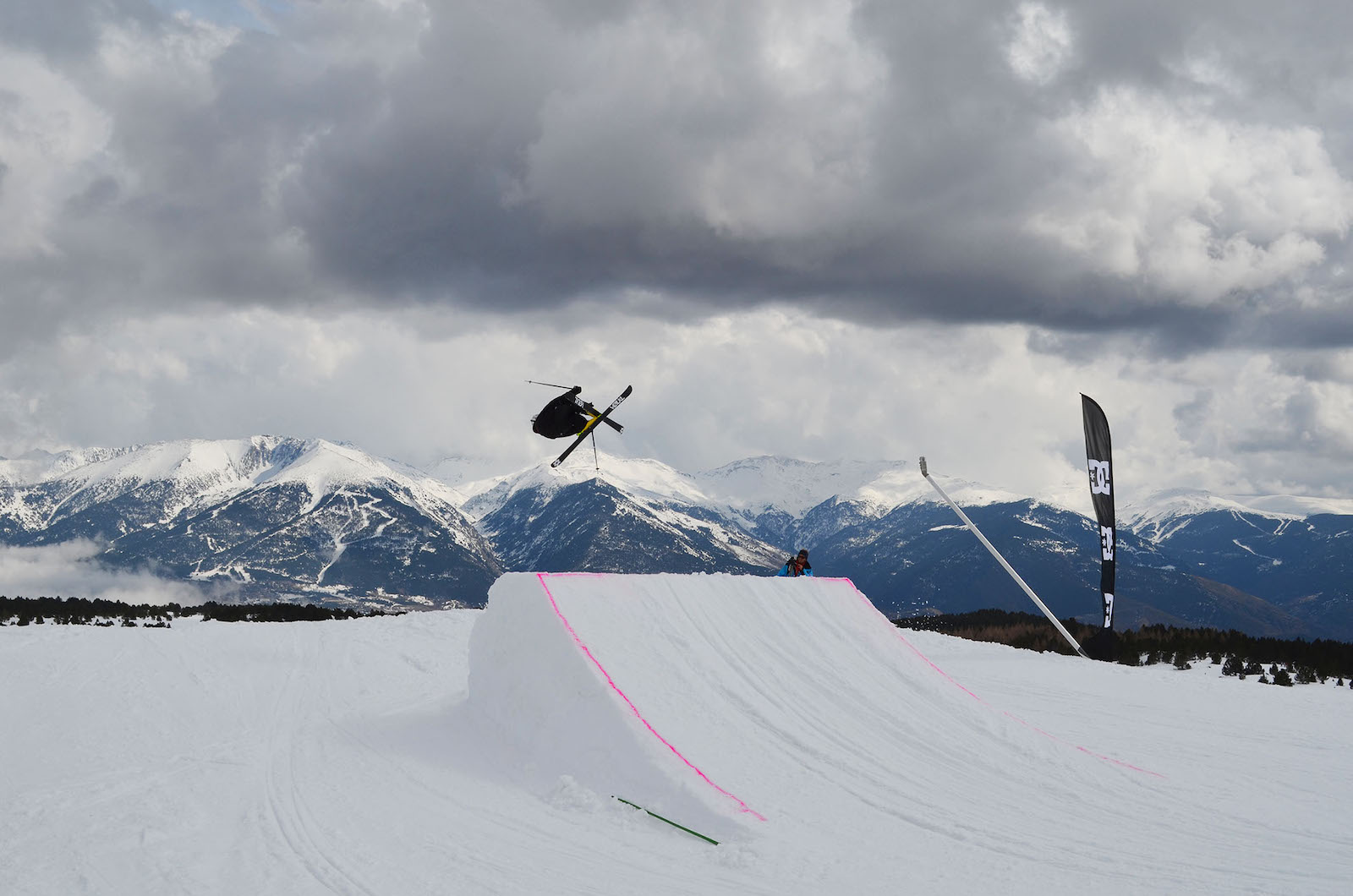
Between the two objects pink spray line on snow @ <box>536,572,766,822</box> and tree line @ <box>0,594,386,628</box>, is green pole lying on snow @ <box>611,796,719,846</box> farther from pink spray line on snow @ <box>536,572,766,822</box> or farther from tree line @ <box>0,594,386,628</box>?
tree line @ <box>0,594,386,628</box>

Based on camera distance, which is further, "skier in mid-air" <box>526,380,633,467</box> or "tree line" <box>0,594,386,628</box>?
"tree line" <box>0,594,386,628</box>

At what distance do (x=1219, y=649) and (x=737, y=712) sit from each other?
2128 centimetres

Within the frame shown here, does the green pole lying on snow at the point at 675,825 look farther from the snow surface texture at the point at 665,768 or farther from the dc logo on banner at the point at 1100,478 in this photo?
the dc logo on banner at the point at 1100,478

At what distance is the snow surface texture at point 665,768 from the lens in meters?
10.2

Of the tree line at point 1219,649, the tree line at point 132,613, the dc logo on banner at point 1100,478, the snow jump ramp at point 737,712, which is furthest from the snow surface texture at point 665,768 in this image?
the tree line at point 132,613

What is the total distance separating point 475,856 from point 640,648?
A: 626 centimetres

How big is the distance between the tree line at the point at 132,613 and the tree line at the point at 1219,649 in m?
25.7

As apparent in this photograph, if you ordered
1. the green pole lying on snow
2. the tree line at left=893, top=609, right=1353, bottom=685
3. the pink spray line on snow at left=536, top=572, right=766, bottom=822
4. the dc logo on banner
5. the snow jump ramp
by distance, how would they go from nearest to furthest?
the green pole lying on snow, the pink spray line on snow at left=536, top=572, right=766, bottom=822, the snow jump ramp, the tree line at left=893, top=609, right=1353, bottom=685, the dc logo on banner

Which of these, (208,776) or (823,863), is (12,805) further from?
(823,863)

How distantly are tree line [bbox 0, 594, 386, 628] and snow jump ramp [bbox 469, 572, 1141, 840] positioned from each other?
81.6 ft

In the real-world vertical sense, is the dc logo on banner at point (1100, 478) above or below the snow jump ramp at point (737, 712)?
above

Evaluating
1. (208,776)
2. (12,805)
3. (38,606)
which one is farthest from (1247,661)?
(38,606)

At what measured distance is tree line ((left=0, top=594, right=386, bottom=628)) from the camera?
4162 centimetres

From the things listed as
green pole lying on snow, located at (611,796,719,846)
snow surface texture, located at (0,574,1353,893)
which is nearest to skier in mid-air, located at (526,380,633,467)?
snow surface texture, located at (0,574,1353,893)
